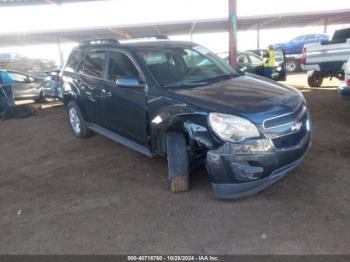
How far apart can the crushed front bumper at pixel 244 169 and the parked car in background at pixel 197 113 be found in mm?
10

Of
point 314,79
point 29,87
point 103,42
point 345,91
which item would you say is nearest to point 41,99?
point 29,87

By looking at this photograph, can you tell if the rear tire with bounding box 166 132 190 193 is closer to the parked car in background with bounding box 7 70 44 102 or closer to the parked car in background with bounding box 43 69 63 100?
the parked car in background with bounding box 43 69 63 100

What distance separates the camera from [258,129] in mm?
3262

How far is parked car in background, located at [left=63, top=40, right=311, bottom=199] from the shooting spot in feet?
10.8

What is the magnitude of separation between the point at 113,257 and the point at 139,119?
1901mm

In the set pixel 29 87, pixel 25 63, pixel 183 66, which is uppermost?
pixel 183 66

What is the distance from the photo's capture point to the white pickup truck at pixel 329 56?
991 cm

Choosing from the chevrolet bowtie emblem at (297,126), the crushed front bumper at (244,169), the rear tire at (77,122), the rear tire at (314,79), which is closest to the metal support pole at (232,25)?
the rear tire at (314,79)

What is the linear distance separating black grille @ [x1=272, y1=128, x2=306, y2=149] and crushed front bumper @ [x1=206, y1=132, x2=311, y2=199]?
0.05m

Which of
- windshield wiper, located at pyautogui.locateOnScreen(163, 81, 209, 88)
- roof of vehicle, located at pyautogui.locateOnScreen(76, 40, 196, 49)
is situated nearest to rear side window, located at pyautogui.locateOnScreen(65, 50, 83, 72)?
A: roof of vehicle, located at pyautogui.locateOnScreen(76, 40, 196, 49)

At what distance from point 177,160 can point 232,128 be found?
852 mm

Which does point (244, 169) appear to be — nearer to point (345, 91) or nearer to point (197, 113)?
point (197, 113)

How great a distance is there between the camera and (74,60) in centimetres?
621

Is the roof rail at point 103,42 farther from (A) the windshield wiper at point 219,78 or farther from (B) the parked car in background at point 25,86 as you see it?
(B) the parked car in background at point 25,86
